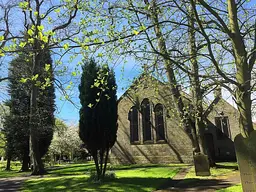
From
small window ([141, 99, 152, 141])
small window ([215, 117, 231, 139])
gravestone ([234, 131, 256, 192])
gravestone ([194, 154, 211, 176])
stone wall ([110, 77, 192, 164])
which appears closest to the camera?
gravestone ([234, 131, 256, 192])

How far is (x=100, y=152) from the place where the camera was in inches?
518

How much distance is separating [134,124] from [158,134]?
8.99 feet

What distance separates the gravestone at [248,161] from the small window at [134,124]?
1959 cm

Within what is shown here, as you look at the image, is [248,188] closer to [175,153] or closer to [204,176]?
[204,176]

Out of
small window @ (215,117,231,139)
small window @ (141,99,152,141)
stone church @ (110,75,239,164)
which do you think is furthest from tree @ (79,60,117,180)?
small window @ (215,117,231,139)

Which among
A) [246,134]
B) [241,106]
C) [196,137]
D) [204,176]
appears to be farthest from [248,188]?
[196,137]

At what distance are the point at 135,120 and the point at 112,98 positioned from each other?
1258cm

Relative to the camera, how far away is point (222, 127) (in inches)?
987

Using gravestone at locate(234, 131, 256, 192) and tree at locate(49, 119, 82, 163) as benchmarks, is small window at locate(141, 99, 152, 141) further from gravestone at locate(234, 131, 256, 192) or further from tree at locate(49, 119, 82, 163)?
gravestone at locate(234, 131, 256, 192)

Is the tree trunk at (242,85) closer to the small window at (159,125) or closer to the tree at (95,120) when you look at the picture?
the tree at (95,120)

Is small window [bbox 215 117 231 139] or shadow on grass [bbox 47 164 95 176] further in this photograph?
small window [bbox 215 117 231 139]

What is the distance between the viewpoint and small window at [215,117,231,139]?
969 inches

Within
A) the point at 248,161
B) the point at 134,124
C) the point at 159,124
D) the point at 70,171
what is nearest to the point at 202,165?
the point at 248,161

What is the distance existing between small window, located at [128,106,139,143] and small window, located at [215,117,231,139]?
805cm
